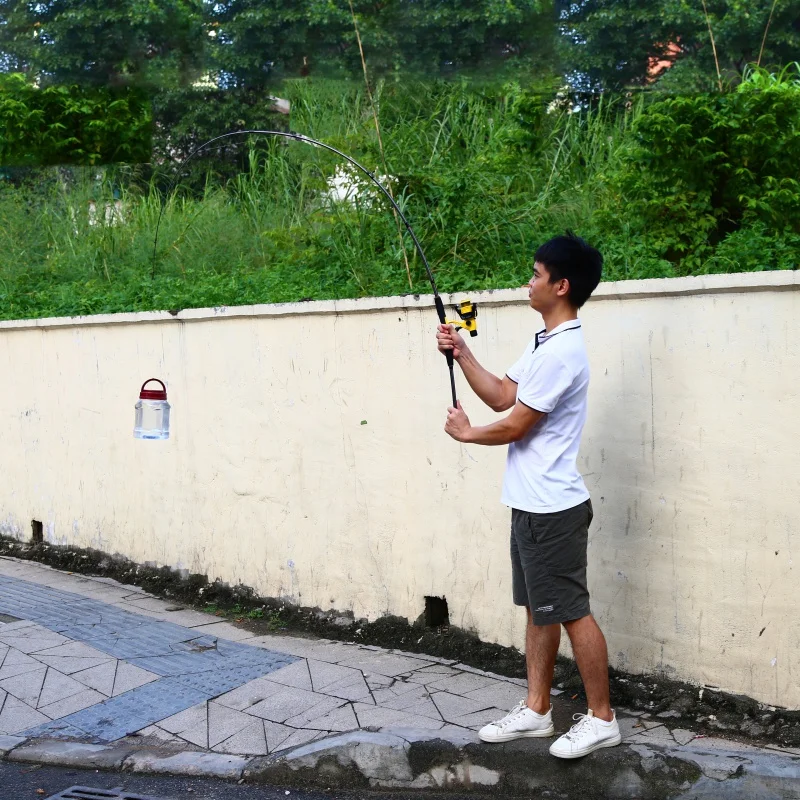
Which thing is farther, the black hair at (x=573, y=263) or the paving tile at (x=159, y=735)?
the paving tile at (x=159, y=735)

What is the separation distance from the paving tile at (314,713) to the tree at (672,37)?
824cm

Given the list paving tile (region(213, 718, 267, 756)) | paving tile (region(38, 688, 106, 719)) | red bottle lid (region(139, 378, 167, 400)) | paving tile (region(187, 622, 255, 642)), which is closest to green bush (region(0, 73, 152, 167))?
red bottle lid (region(139, 378, 167, 400))

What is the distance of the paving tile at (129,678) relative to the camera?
4.82 metres

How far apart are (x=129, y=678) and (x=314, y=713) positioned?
3.97 ft

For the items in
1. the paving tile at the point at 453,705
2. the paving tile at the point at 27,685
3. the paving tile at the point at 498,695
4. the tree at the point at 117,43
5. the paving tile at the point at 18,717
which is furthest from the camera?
the tree at the point at 117,43

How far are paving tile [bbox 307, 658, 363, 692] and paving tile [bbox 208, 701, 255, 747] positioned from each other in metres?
0.42

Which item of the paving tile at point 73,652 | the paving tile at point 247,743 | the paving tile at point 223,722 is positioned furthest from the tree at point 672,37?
the paving tile at point 247,743

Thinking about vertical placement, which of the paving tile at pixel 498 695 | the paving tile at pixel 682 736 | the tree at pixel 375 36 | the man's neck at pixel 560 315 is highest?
the tree at pixel 375 36

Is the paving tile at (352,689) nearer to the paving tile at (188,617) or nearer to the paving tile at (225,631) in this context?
the paving tile at (225,631)

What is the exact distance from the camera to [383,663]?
495 cm

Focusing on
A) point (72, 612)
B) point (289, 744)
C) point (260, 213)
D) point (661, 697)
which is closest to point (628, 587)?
point (661, 697)

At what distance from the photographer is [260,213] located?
10180 mm

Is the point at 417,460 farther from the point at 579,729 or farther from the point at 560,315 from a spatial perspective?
the point at 579,729

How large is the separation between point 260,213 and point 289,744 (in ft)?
23.5
